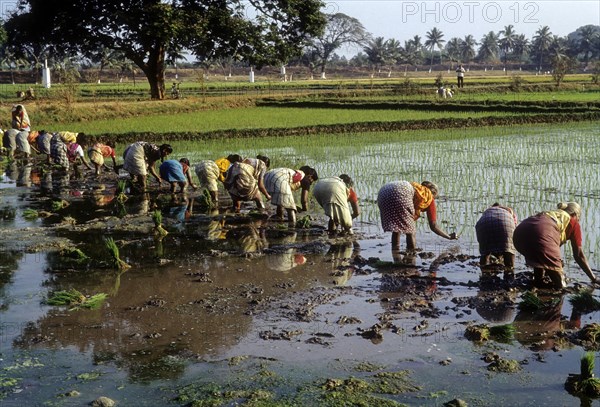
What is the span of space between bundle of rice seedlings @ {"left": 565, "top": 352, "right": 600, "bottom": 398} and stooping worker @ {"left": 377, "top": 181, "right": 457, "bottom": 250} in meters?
3.98

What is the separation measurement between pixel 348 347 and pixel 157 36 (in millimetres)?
22966

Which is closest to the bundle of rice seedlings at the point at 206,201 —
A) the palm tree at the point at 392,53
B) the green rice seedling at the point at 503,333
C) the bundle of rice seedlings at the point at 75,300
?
the bundle of rice seedlings at the point at 75,300

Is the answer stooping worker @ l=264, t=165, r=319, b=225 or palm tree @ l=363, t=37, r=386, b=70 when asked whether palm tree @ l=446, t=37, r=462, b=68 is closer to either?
palm tree @ l=363, t=37, r=386, b=70

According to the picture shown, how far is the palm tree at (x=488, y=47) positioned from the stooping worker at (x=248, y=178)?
9391 cm

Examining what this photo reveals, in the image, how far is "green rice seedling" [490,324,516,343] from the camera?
19.6 feet

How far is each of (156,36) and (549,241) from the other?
22.5 metres

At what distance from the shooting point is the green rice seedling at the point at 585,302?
6617 mm

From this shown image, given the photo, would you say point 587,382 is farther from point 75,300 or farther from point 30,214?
point 30,214

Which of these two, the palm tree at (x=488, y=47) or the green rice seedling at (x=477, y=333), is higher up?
the palm tree at (x=488, y=47)

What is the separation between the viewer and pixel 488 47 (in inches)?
4001

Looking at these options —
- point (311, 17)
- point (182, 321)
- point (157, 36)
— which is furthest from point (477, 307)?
point (311, 17)

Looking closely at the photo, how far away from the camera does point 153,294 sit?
7.34 metres

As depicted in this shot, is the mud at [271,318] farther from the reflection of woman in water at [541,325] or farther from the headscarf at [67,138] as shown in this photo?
the headscarf at [67,138]

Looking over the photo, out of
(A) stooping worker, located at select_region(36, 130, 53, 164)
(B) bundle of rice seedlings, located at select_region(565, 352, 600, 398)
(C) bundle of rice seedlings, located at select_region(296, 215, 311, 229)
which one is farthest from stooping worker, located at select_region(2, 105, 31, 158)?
(B) bundle of rice seedlings, located at select_region(565, 352, 600, 398)
